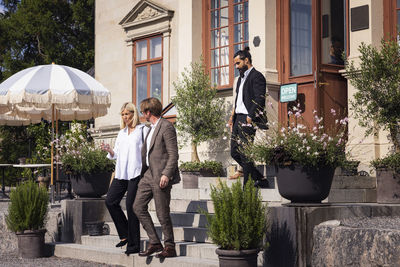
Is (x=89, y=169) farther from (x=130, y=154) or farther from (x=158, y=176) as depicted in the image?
(x=158, y=176)

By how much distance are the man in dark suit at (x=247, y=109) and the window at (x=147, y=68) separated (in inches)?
273

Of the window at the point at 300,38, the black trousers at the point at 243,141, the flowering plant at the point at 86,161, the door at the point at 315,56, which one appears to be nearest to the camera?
the black trousers at the point at 243,141

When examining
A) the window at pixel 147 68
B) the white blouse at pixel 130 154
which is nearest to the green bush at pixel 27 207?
the white blouse at pixel 130 154

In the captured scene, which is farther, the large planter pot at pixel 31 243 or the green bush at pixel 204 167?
the green bush at pixel 204 167

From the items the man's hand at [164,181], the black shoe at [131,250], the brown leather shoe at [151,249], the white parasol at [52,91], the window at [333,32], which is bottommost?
the black shoe at [131,250]

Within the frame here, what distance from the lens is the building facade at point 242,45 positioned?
35.5 feet

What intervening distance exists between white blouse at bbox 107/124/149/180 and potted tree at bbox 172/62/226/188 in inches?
172

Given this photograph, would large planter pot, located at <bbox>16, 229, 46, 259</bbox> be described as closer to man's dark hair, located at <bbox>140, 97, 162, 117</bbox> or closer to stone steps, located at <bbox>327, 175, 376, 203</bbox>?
man's dark hair, located at <bbox>140, 97, 162, 117</bbox>

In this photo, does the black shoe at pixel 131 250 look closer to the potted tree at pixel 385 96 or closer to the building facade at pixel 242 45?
the building facade at pixel 242 45

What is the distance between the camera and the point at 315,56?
449 inches

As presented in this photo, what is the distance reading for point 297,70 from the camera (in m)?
12.1

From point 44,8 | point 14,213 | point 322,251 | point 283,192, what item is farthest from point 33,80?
point 44,8

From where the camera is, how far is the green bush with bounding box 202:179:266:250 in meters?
6.15

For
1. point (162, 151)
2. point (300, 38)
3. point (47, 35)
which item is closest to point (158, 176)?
point (162, 151)
